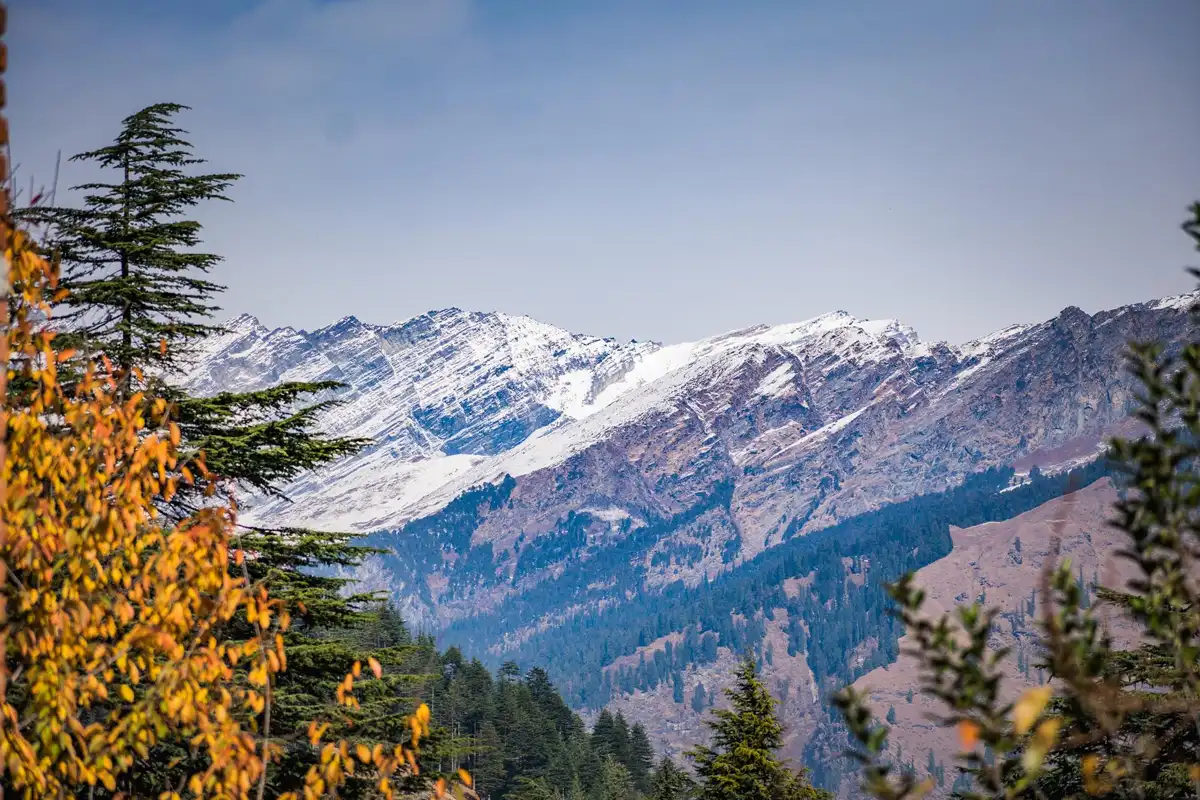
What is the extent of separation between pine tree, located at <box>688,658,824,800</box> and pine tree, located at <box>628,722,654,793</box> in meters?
64.2

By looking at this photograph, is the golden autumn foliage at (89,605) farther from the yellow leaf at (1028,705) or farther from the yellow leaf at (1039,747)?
the yellow leaf at (1028,705)

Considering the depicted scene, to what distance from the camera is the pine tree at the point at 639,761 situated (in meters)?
86.4

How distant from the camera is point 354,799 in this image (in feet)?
48.5

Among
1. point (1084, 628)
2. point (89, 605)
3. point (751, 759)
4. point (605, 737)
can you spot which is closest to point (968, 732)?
point (1084, 628)

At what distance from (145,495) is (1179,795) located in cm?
1236

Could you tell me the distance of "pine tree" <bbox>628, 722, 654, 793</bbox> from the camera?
86.4 m

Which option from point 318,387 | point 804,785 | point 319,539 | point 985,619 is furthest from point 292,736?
point 804,785

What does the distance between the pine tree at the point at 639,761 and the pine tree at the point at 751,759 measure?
211ft

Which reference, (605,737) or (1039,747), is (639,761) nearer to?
(605,737)

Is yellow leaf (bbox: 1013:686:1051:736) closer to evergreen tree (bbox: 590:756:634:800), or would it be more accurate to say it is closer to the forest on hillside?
the forest on hillside

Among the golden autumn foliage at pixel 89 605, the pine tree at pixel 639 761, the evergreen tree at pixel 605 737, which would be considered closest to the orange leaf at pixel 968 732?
the golden autumn foliage at pixel 89 605

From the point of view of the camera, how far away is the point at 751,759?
23031 millimetres

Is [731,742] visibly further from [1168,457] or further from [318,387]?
[1168,457]

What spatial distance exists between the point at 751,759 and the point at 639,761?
239ft
